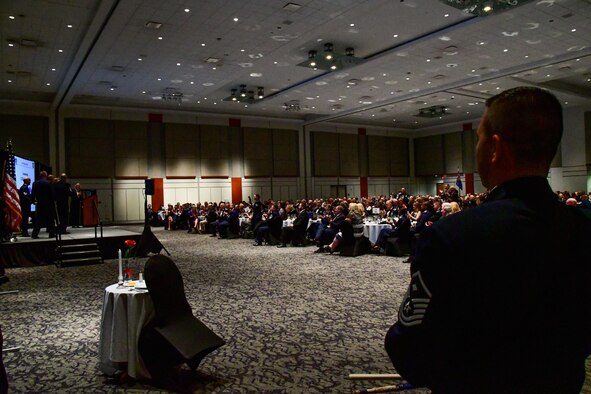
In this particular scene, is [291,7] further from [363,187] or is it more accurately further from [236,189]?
[363,187]

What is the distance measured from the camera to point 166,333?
11.1 feet

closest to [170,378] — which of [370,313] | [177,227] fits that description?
[370,313]

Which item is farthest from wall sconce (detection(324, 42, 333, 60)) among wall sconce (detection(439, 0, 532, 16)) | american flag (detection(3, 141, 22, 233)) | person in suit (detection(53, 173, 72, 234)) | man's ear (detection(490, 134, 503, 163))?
man's ear (detection(490, 134, 503, 163))

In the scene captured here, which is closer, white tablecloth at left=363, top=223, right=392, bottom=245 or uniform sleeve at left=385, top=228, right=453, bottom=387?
A: uniform sleeve at left=385, top=228, right=453, bottom=387

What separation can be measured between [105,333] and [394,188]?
95.9ft

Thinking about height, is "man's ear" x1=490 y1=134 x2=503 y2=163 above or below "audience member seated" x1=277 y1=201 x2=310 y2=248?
above

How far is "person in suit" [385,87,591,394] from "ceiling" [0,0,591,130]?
35.5ft

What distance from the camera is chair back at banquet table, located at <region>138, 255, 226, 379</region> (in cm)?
338

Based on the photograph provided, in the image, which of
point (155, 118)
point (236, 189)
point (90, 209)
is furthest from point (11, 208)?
point (236, 189)

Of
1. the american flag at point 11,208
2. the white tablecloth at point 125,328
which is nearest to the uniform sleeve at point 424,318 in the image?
the white tablecloth at point 125,328

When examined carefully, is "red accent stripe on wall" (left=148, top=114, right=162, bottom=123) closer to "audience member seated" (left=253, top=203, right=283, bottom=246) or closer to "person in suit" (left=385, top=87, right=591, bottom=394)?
"audience member seated" (left=253, top=203, right=283, bottom=246)

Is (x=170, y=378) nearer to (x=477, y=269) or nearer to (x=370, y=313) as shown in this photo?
(x=370, y=313)

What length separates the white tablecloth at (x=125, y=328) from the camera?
3.49 metres

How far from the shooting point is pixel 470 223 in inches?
33.2
